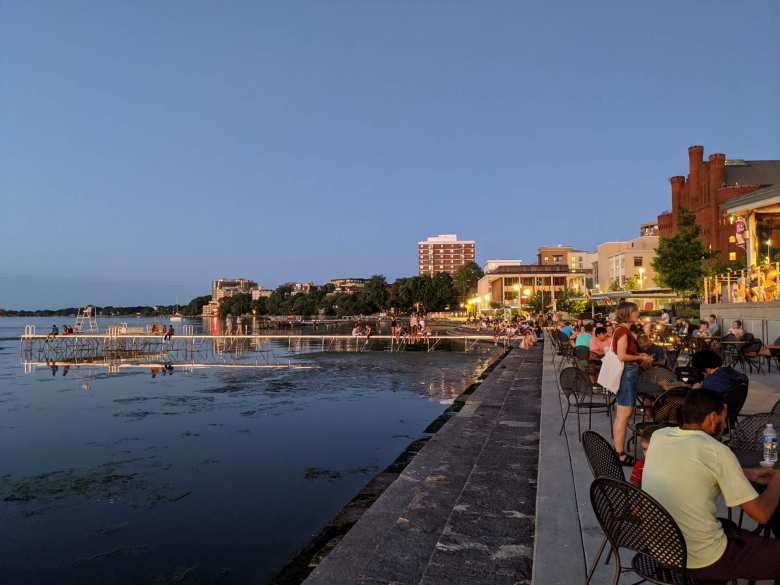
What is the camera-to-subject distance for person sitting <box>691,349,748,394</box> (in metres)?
5.36

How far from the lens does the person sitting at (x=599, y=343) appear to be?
9.56m

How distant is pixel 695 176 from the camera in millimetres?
67062

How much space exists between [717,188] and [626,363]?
68710mm

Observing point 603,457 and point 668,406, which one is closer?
point 603,457

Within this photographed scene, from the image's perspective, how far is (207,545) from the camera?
21.6 ft

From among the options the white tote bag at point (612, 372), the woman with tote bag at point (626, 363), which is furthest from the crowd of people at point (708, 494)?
the white tote bag at point (612, 372)

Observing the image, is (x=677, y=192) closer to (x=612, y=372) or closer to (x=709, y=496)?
(x=612, y=372)

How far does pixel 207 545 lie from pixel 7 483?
5002 mm

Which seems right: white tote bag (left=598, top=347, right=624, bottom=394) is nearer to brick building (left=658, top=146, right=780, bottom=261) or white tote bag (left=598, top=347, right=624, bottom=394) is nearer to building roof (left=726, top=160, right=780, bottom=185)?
brick building (left=658, top=146, right=780, bottom=261)

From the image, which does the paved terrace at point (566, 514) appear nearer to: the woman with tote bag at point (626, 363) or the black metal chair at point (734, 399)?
the woman with tote bag at point (626, 363)

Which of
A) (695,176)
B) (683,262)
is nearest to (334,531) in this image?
(683,262)

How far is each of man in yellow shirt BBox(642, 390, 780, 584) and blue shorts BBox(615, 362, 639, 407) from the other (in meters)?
3.18

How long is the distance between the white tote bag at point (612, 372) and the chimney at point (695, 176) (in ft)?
232

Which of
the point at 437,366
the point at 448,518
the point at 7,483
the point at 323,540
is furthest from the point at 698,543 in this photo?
the point at 437,366
